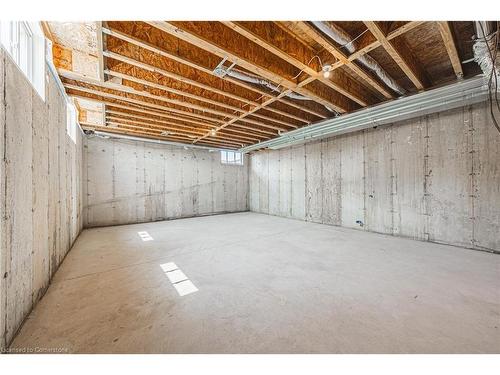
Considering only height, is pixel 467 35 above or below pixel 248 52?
above

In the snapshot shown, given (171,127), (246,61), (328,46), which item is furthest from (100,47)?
(171,127)

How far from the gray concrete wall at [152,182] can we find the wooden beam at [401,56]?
6.29m

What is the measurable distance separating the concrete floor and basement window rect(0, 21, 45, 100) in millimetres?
2120

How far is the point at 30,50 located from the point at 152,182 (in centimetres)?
477

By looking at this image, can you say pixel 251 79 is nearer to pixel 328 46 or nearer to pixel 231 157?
pixel 328 46

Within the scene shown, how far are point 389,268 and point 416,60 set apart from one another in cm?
298

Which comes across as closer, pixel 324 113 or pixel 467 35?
pixel 467 35

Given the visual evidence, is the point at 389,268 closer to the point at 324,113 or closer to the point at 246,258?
the point at 246,258

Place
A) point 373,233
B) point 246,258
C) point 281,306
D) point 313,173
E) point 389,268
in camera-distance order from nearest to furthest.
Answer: point 281,306, point 389,268, point 246,258, point 373,233, point 313,173

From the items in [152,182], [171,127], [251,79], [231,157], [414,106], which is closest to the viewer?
[251,79]

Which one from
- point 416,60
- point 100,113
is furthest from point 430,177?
point 100,113

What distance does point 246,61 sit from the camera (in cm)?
227

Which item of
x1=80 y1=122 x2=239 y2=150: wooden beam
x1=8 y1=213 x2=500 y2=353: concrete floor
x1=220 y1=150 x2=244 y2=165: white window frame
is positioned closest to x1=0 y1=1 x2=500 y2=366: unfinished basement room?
x1=8 y1=213 x2=500 y2=353: concrete floor

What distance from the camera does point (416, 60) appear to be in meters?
2.78
